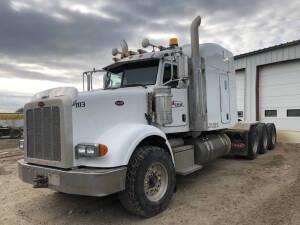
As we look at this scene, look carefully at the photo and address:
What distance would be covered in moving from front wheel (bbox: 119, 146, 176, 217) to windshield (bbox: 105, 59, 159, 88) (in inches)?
65.9

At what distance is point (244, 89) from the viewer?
48.4ft

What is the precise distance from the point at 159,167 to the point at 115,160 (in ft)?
3.65

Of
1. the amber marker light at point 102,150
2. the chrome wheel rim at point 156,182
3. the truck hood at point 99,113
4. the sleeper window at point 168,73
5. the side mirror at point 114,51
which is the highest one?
the side mirror at point 114,51

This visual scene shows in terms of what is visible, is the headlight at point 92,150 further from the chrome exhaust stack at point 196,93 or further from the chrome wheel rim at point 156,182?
the chrome exhaust stack at point 196,93

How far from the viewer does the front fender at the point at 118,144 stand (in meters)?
3.80

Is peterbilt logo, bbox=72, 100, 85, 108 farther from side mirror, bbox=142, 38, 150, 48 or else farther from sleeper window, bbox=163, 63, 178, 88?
side mirror, bbox=142, 38, 150, 48

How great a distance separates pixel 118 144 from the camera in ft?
12.7

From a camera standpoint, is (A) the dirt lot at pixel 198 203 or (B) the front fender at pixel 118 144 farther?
(A) the dirt lot at pixel 198 203

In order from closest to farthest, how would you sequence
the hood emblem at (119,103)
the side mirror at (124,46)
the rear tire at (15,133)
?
the hood emblem at (119,103), the side mirror at (124,46), the rear tire at (15,133)

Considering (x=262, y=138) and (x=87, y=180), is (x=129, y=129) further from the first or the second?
(x=262, y=138)

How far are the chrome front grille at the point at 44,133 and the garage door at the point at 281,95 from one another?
465 inches

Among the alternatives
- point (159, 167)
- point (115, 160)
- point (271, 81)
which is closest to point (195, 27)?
point (159, 167)

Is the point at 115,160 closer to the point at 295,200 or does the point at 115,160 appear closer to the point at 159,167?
the point at 159,167

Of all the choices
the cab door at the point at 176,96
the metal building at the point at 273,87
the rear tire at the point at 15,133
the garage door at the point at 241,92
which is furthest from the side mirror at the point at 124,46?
the rear tire at the point at 15,133
